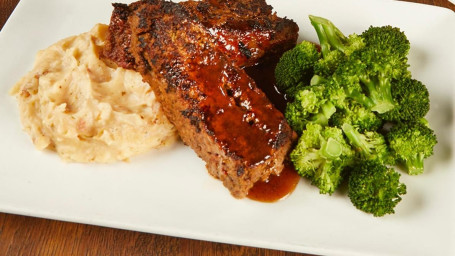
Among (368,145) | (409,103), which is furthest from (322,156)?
(409,103)

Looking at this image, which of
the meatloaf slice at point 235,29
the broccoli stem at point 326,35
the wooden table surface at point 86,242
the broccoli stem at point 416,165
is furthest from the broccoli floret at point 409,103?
the wooden table surface at point 86,242

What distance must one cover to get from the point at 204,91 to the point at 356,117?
148 cm

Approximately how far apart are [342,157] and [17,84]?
3.26 metres

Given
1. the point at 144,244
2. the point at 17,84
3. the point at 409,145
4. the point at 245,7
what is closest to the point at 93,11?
the point at 17,84

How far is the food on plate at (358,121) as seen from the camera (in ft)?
14.9

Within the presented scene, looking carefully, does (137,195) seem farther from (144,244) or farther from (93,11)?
(93,11)

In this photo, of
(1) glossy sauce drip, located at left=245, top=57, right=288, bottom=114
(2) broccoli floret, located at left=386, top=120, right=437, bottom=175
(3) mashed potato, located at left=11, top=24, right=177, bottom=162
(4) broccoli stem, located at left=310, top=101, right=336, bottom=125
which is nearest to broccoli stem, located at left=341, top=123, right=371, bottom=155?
(4) broccoli stem, located at left=310, top=101, right=336, bottom=125

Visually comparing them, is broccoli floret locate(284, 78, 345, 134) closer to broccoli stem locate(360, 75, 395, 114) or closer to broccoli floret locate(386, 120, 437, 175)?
broccoli stem locate(360, 75, 395, 114)

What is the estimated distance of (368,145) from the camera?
479 cm

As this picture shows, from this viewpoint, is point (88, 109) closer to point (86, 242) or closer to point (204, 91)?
point (204, 91)

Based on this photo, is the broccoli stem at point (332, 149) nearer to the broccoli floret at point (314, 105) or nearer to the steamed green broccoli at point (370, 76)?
the broccoli floret at point (314, 105)

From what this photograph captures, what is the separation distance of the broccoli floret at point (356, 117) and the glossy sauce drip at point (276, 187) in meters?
0.68

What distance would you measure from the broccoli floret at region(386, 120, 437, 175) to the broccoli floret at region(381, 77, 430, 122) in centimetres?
16

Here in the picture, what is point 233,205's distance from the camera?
4.54 metres
